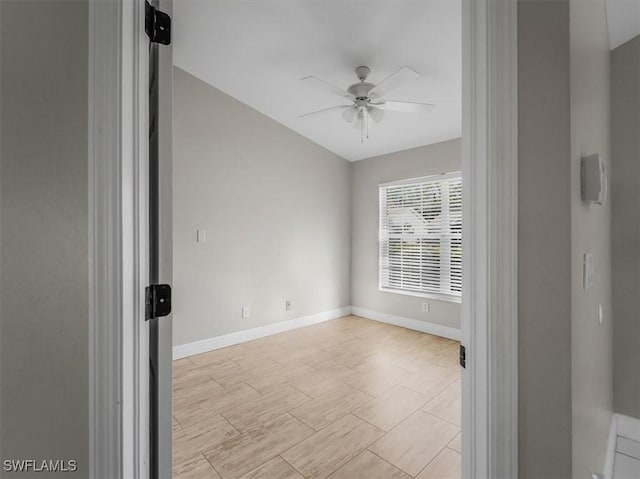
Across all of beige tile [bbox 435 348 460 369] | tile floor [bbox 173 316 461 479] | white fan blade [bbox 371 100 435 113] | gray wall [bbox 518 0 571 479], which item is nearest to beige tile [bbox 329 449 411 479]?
tile floor [bbox 173 316 461 479]

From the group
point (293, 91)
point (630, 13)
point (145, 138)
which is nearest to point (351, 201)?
point (293, 91)

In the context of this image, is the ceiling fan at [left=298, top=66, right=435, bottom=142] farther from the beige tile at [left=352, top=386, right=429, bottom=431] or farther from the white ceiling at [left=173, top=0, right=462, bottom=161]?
the beige tile at [left=352, top=386, right=429, bottom=431]

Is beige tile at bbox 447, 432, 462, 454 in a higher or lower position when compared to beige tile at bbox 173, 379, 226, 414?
lower

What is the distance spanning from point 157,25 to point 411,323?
4.21 meters

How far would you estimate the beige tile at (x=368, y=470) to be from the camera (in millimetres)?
1654

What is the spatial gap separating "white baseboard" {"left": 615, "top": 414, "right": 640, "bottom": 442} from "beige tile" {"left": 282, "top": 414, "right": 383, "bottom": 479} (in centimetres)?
148

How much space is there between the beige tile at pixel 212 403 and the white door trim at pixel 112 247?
1.60 meters

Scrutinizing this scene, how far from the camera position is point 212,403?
238cm

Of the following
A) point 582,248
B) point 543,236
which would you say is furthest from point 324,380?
point 543,236

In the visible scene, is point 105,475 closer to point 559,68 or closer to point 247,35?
point 559,68

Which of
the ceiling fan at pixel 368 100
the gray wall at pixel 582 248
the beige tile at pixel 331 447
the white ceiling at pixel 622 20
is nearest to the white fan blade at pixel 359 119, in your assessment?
the ceiling fan at pixel 368 100

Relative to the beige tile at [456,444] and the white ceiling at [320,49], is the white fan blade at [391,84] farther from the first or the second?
the beige tile at [456,444]

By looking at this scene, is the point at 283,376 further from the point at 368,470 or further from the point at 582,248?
the point at 582,248

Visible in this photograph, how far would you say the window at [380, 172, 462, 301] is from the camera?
3.92m
